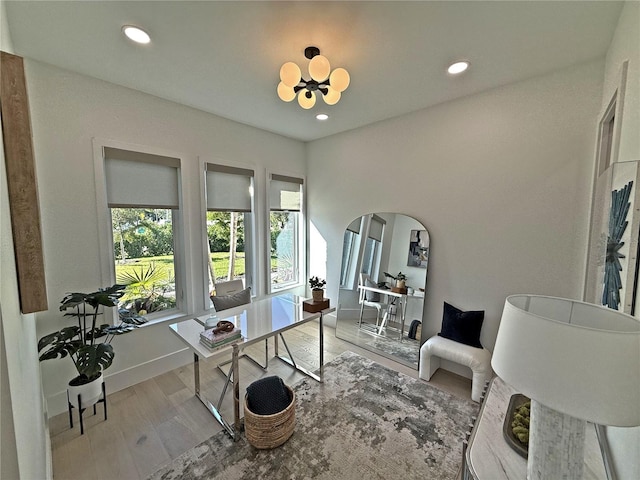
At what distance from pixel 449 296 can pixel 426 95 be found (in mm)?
2049

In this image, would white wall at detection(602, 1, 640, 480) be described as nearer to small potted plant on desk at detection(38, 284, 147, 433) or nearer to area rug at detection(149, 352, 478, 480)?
area rug at detection(149, 352, 478, 480)

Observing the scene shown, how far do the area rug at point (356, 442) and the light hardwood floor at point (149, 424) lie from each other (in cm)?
16

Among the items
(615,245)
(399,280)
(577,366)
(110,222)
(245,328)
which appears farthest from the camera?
(399,280)

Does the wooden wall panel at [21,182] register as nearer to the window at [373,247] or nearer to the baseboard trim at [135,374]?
the baseboard trim at [135,374]

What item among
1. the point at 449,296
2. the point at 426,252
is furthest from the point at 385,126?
the point at 449,296

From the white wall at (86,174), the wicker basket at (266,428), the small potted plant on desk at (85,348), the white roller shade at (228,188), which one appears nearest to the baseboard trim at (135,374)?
the white wall at (86,174)

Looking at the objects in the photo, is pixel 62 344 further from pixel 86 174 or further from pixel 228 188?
pixel 228 188

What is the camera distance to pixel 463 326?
2.51 metres

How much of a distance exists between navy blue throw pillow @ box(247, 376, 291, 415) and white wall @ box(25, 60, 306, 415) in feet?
4.65

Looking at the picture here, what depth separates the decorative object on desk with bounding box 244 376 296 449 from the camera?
177 cm

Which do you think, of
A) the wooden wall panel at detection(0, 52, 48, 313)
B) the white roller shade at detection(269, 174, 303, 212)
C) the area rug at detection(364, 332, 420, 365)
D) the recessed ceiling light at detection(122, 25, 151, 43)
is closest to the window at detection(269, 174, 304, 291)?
the white roller shade at detection(269, 174, 303, 212)

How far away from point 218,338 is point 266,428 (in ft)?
2.30

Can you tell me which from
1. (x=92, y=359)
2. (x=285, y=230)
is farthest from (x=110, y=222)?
(x=285, y=230)

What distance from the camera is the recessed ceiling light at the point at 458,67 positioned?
1.97m
